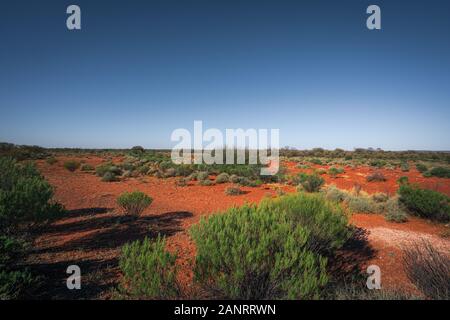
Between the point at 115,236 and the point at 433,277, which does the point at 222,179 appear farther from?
the point at 433,277

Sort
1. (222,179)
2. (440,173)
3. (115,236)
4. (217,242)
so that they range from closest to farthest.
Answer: (217,242)
(115,236)
(222,179)
(440,173)

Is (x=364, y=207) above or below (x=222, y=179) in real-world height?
below

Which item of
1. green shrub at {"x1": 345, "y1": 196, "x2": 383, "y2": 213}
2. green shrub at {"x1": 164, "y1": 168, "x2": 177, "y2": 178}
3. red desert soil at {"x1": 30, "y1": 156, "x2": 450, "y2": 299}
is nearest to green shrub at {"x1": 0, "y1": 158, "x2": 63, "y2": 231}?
red desert soil at {"x1": 30, "y1": 156, "x2": 450, "y2": 299}

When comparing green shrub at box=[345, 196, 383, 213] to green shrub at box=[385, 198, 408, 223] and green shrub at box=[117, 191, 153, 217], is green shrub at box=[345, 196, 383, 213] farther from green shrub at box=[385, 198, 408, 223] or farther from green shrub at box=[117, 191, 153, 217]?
green shrub at box=[117, 191, 153, 217]

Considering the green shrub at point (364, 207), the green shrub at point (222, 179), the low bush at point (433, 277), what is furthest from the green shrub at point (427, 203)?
the green shrub at point (222, 179)

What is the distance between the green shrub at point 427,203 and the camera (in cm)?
847

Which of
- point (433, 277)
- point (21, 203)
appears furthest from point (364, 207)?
point (21, 203)

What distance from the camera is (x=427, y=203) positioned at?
8.73m

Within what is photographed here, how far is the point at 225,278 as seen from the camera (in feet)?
9.90

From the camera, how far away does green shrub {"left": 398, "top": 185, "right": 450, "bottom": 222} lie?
8.47 meters

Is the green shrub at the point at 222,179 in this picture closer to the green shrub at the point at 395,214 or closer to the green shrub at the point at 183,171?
the green shrub at the point at 183,171
